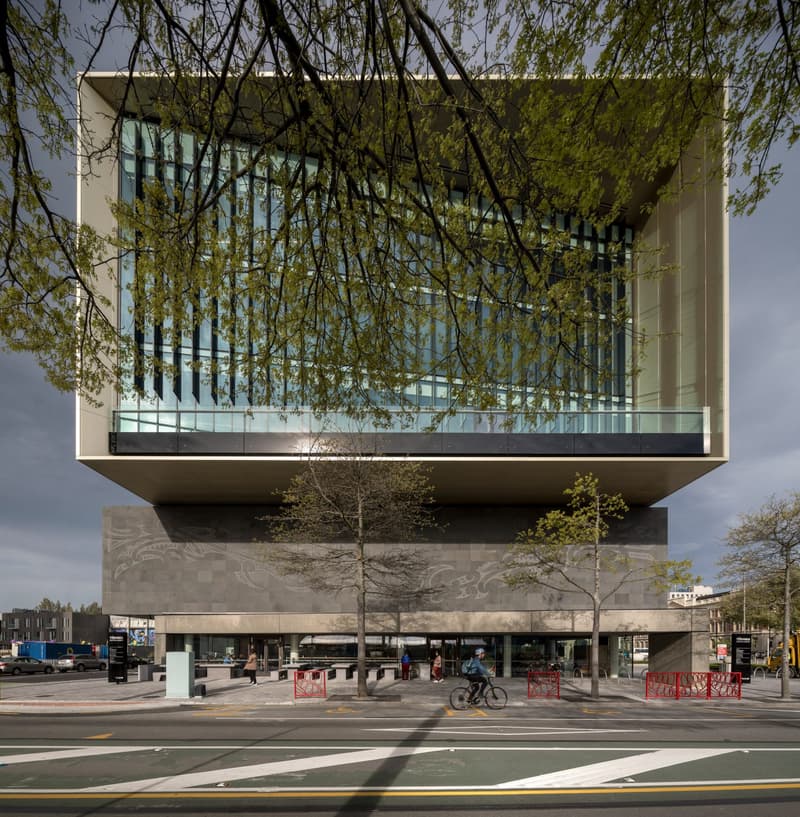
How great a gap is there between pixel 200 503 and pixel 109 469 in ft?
22.4

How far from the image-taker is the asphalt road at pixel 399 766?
7.97 metres

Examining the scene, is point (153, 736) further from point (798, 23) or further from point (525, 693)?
point (525, 693)

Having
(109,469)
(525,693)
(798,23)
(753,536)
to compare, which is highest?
(798,23)

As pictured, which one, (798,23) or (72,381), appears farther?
(72,381)

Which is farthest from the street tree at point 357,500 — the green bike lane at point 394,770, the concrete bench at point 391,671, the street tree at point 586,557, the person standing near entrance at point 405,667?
the green bike lane at point 394,770

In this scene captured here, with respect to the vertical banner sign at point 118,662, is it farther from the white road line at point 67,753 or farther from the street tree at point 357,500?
the white road line at point 67,753

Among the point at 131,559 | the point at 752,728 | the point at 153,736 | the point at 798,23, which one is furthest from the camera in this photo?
the point at 131,559

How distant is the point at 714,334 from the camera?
1054 inches

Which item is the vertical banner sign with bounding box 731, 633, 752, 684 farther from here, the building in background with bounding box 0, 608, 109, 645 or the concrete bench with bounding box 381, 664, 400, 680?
the building in background with bounding box 0, 608, 109, 645

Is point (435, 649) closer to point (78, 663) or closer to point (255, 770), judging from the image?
point (255, 770)

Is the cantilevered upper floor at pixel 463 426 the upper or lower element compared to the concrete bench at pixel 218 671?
upper

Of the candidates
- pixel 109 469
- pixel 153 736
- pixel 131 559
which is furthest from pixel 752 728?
Result: pixel 131 559

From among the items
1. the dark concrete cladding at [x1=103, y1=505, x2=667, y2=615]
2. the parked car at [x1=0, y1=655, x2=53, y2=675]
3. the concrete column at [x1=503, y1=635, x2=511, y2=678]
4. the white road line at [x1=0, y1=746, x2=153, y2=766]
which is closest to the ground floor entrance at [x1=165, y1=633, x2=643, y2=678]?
the concrete column at [x1=503, y1=635, x2=511, y2=678]

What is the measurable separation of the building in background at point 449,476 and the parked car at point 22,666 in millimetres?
15078
